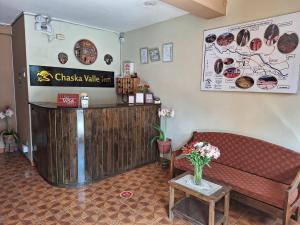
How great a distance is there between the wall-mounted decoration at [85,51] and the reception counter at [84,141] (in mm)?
1287

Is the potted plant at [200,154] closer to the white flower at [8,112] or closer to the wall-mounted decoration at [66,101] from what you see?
the wall-mounted decoration at [66,101]

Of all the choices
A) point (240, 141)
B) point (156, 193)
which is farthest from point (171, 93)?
point (156, 193)

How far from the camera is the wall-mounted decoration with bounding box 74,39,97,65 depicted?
13.1 feet

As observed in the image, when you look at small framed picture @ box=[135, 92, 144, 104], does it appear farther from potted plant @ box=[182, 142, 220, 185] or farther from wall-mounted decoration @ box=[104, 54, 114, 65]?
potted plant @ box=[182, 142, 220, 185]

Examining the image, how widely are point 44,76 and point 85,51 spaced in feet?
3.01

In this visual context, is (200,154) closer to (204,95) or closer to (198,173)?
(198,173)

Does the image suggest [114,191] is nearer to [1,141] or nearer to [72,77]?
[72,77]

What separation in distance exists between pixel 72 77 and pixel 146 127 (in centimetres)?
170

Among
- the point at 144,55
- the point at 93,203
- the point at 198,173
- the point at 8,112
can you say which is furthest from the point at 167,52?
the point at 8,112

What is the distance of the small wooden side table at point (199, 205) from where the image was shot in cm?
191

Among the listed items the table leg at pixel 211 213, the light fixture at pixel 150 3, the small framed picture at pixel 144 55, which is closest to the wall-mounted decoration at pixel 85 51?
the small framed picture at pixel 144 55

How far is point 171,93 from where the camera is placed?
3699 mm

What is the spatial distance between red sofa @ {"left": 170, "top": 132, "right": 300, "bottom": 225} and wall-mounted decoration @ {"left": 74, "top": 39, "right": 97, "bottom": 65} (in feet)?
8.31

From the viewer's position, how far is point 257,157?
255cm
